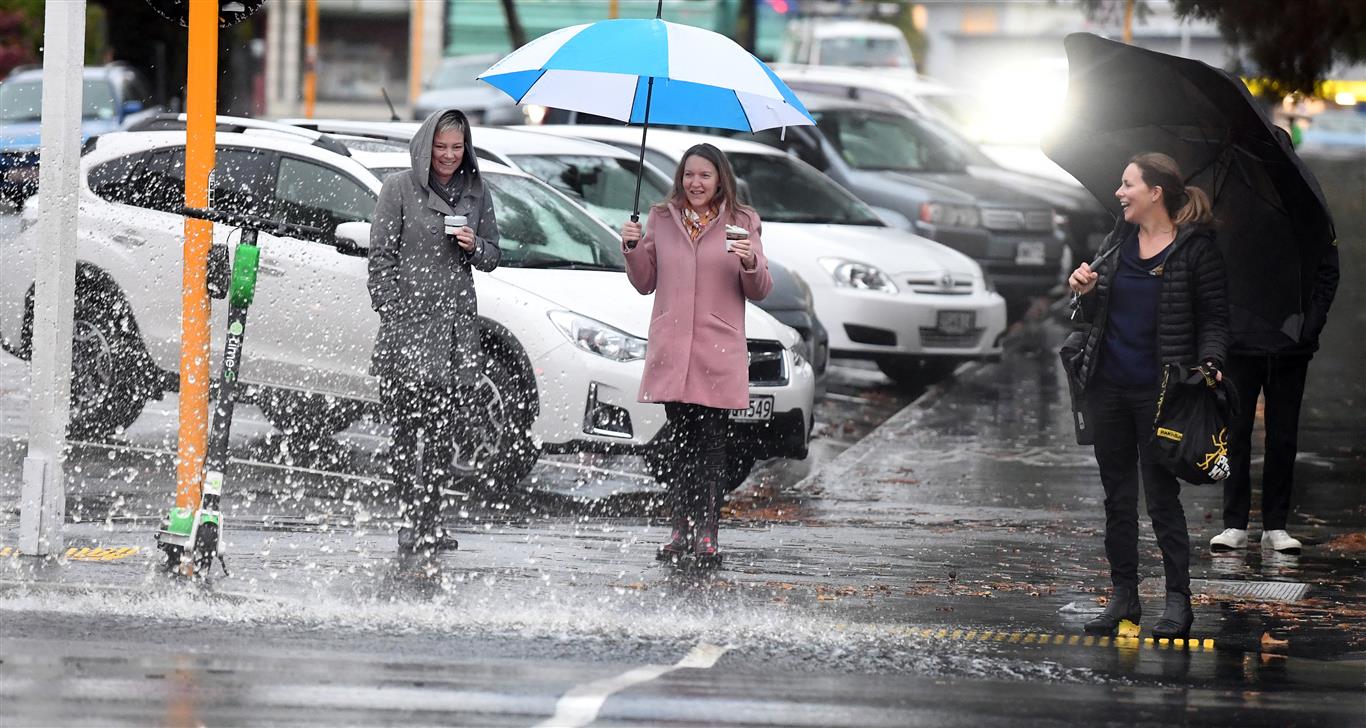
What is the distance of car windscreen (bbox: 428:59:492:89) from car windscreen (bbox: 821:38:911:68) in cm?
827

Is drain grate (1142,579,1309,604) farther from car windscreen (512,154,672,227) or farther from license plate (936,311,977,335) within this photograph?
license plate (936,311,977,335)

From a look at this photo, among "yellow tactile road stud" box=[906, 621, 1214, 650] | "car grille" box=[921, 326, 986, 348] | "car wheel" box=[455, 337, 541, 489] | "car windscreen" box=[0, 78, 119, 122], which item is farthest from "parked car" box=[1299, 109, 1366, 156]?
"yellow tactile road stud" box=[906, 621, 1214, 650]

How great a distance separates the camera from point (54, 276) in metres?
7.84

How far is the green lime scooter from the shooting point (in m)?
7.58

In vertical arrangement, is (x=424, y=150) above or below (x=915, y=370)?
above

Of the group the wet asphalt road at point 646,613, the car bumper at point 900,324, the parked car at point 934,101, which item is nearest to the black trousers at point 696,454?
the wet asphalt road at point 646,613

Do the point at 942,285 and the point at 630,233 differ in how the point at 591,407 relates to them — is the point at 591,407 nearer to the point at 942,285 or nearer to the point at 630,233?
the point at 630,233

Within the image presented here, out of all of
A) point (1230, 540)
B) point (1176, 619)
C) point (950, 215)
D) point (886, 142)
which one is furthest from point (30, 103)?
point (1176, 619)

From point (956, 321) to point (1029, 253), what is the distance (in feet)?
11.6

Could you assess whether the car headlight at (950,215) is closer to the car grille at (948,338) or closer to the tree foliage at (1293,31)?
the tree foliage at (1293,31)

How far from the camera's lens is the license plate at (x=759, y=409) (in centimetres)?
1033

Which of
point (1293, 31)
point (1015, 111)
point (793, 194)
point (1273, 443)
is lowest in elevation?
point (1273, 443)

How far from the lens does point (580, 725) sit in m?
5.79

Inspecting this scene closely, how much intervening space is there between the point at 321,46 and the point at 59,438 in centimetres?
4678
